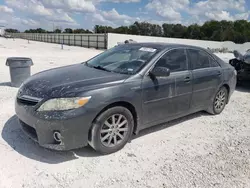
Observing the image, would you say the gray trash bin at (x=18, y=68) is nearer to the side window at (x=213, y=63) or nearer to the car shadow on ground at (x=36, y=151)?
the car shadow on ground at (x=36, y=151)

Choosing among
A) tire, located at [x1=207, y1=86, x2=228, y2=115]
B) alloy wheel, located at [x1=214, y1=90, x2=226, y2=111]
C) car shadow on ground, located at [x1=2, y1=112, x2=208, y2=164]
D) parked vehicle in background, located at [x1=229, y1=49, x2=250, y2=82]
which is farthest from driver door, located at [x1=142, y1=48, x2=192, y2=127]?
parked vehicle in background, located at [x1=229, y1=49, x2=250, y2=82]

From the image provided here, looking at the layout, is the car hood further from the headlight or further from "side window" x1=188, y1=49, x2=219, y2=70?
"side window" x1=188, y1=49, x2=219, y2=70

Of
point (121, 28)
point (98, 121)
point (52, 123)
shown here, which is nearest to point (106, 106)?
point (98, 121)

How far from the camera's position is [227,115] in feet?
17.1

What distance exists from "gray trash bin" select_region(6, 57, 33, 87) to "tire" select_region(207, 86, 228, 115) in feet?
16.3

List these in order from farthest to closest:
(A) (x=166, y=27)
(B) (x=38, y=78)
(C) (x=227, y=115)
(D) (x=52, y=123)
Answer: (A) (x=166, y=27) < (C) (x=227, y=115) < (B) (x=38, y=78) < (D) (x=52, y=123)

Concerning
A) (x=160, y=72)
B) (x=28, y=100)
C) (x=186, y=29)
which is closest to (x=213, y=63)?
(x=160, y=72)

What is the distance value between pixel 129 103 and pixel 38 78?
1.45 meters

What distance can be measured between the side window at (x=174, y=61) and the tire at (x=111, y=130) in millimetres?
1024

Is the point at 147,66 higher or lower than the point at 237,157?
higher

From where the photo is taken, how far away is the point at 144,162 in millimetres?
3172

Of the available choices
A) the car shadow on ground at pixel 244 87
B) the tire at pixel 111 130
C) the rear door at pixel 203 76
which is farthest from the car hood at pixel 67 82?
the car shadow on ground at pixel 244 87

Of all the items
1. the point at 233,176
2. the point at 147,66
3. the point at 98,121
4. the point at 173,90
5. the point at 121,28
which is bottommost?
the point at 233,176

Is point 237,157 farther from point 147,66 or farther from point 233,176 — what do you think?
point 147,66
